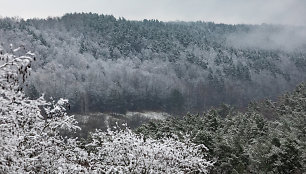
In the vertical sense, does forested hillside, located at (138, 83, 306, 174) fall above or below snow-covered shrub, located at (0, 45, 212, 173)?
below

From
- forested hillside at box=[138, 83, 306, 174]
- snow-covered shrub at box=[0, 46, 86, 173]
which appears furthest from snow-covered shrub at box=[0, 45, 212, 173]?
forested hillside at box=[138, 83, 306, 174]

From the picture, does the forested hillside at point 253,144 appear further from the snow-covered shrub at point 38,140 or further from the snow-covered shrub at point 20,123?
the snow-covered shrub at point 20,123

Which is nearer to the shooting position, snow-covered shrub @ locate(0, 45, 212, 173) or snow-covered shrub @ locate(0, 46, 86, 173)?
snow-covered shrub @ locate(0, 46, 86, 173)

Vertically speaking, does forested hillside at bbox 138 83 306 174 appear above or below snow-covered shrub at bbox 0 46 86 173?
below

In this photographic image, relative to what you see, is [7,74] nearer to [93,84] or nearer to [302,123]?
[302,123]

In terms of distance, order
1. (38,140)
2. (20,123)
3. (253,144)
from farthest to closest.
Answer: (253,144), (38,140), (20,123)

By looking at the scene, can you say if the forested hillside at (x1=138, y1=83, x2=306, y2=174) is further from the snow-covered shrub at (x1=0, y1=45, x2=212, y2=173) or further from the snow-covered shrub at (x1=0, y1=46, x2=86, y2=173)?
the snow-covered shrub at (x1=0, y1=46, x2=86, y2=173)

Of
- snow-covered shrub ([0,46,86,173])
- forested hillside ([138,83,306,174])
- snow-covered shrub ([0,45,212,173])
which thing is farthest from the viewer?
forested hillside ([138,83,306,174])

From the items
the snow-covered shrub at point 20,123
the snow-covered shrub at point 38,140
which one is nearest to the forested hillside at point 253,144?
the snow-covered shrub at point 38,140

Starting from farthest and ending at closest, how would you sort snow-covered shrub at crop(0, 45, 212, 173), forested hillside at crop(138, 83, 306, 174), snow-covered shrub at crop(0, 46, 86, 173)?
forested hillside at crop(138, 83, 306, 174) < snow-covered shrub at crop(0, 45, 212, 173) < snow-covered shrub at crop(0, 46, 86, 173)

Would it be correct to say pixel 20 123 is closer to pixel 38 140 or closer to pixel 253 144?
pixel 38 140

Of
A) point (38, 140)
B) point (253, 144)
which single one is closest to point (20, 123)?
point (38, 140)

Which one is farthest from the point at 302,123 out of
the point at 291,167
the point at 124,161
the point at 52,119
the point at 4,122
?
the point at 4,122

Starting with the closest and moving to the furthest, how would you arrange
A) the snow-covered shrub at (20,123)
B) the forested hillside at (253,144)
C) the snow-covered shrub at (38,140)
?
the snow-covered shrub at (20,123)
the snow-covered shrub at (38,140)
the forested hillside at (253,144)
